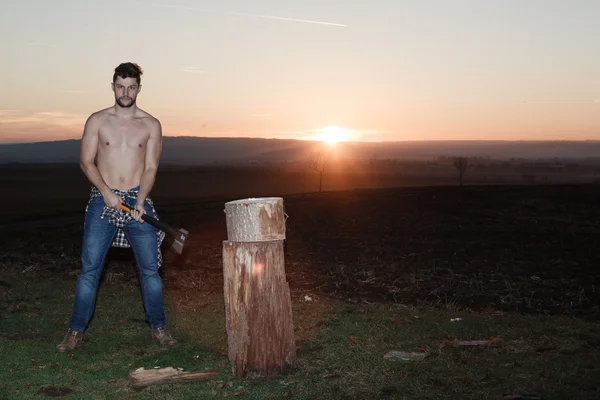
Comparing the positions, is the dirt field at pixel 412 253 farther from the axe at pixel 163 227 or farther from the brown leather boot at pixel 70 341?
the axe at pixel 163 227

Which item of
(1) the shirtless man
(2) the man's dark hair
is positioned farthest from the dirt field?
(2) the man's dark hair

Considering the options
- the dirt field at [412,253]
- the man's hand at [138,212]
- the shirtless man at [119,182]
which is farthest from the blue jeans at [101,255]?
the dirt field at [412,253]

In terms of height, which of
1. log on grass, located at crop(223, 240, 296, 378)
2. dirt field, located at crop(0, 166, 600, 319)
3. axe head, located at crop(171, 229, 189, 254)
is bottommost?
dirt field, located at crop(0, 166, 600, 319)

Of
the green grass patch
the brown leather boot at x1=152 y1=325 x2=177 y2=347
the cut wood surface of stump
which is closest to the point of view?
the green grass patch

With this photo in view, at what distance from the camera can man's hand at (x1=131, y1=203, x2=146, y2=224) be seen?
5.86 meters

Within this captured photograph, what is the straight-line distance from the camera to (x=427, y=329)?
279 inches

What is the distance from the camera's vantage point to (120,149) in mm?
6020

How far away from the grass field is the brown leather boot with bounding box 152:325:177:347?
11 centimetres

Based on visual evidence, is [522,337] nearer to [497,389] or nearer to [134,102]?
[497,389]

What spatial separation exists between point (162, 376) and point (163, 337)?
108 centimetres

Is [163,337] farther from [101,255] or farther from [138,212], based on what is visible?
[138,212]

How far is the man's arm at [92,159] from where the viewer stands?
5.84 m

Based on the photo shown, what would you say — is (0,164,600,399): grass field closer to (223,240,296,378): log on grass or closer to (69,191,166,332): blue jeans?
(223,240,296,378): log on grass

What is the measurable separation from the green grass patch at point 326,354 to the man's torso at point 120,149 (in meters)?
1.65
